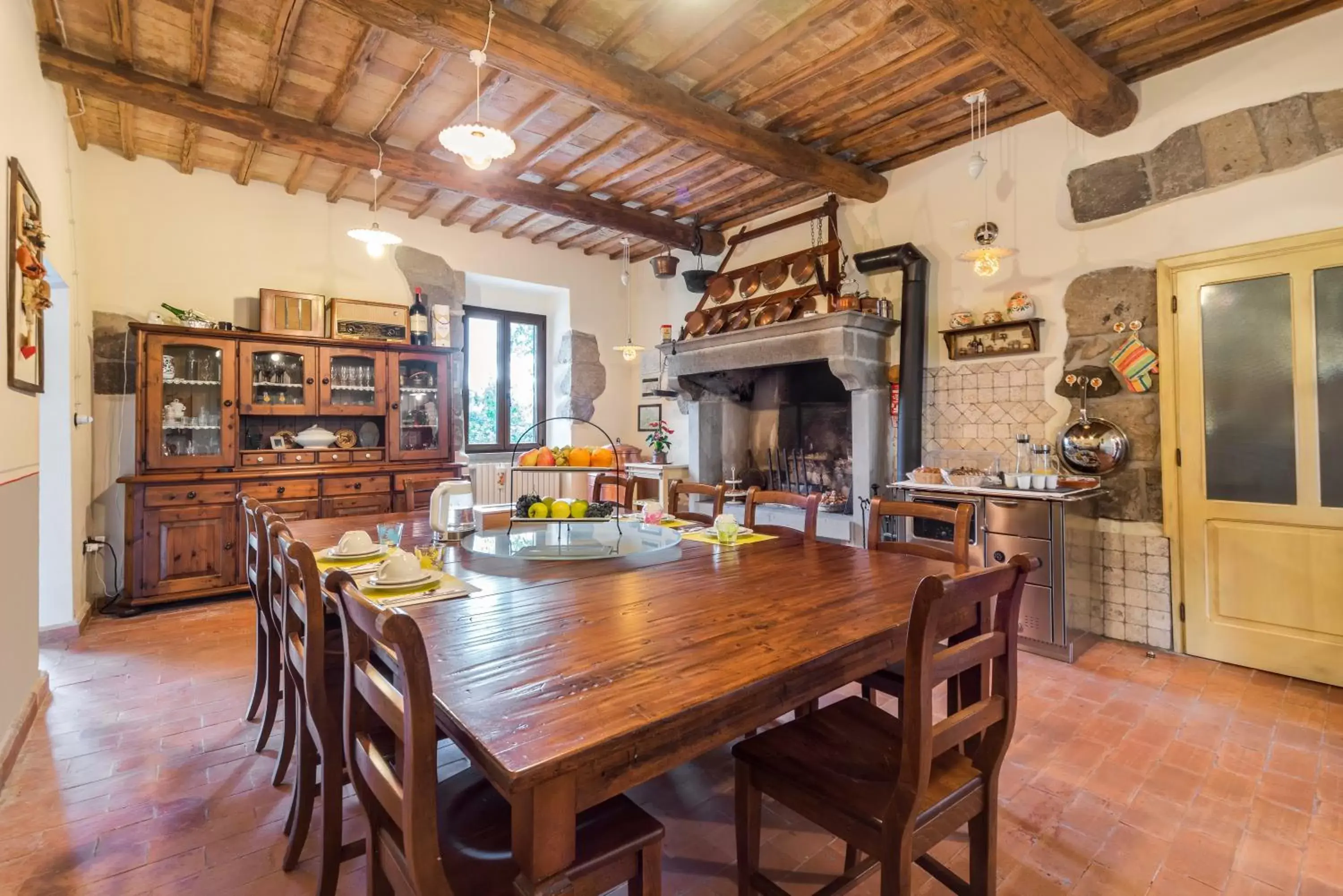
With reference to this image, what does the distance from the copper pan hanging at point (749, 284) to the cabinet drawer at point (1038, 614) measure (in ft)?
9.90

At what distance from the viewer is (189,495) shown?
3783 mm

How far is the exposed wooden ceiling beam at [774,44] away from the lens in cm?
264

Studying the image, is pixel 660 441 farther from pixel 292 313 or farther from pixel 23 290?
pixel 23 290

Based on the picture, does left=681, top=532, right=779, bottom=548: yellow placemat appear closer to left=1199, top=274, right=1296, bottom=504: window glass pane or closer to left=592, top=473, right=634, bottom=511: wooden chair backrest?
left=592, top=473, right=634, bottom=511: wooden chair backrest

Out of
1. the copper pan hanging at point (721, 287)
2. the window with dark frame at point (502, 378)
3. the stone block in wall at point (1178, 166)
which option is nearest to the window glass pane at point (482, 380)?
the window with dark frame at point (502, 378)

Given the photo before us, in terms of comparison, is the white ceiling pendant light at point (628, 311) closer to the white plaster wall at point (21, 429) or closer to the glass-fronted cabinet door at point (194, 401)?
the glass-fronted cabinet door at point (194, 401)

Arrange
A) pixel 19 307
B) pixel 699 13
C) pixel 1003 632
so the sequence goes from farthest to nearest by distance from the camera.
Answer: pixel 699 13
pixel 19 307
pixel 1003 632

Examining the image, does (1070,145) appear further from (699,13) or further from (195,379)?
(195,379)

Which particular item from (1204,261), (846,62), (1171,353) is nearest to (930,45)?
(846,62)

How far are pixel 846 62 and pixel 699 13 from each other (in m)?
0.84

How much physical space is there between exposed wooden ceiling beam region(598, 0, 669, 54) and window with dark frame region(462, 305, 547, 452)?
338 cm

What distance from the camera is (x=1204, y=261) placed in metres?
2.98

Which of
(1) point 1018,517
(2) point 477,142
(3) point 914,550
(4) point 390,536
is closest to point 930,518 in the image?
(3) point 914,550

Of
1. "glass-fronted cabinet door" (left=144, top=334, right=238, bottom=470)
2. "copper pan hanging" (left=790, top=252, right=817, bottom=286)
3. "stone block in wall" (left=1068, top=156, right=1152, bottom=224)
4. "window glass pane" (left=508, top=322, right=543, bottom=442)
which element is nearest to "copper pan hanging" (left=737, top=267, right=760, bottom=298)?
"copper pan hanging" (left=790, top=252, right=817, bottom=286)
